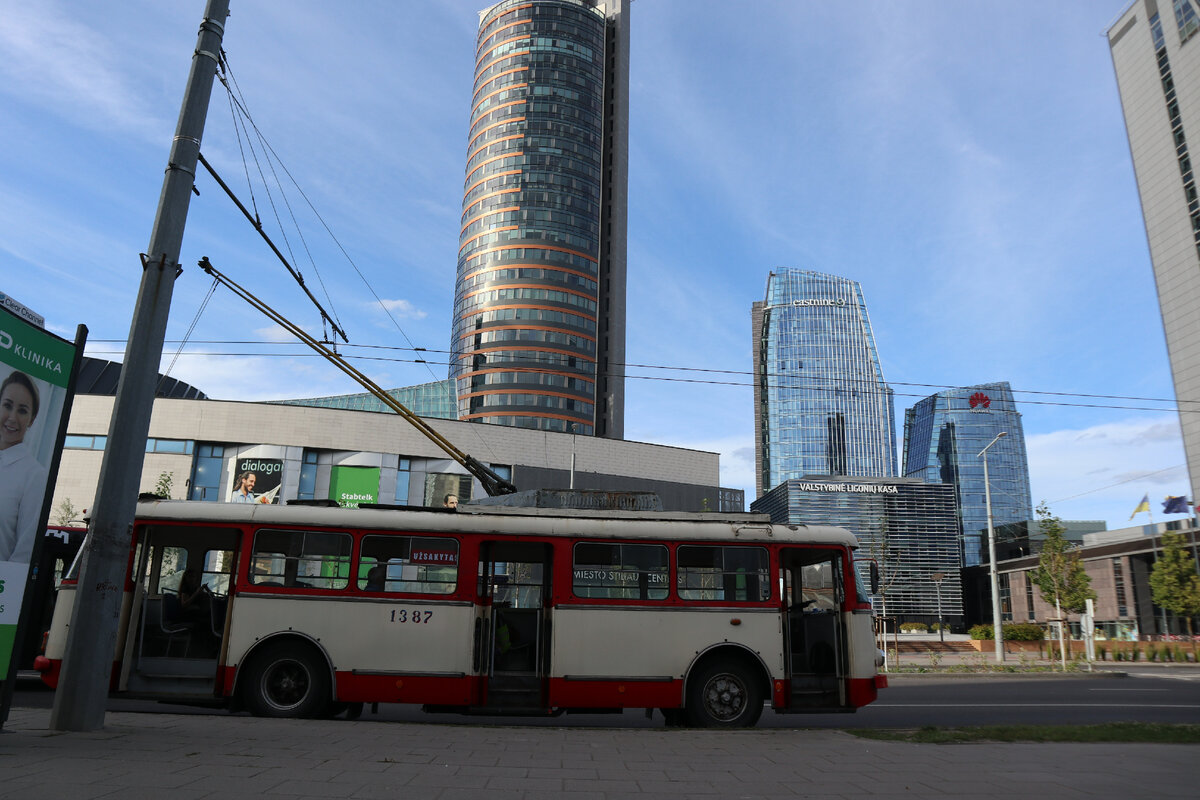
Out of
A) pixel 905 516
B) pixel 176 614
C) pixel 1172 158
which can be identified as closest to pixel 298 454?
pixel 176 614

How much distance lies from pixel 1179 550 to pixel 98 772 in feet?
189

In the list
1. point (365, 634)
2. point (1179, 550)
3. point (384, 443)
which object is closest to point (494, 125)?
point (384, 443)

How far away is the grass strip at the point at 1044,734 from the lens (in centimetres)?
991

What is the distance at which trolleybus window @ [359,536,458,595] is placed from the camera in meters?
11.5

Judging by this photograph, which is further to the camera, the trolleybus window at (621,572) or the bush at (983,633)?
the bush at (983,633)

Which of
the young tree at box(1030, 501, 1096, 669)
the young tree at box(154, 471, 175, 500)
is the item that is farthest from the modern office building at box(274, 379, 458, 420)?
the young tree at box(1030, 501, 1096, 669)

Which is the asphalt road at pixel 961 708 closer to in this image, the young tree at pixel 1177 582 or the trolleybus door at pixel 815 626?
the trolleybus door at pixel 815 626

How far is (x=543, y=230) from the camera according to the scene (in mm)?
124812

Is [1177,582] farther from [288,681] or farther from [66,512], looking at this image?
[66,512]

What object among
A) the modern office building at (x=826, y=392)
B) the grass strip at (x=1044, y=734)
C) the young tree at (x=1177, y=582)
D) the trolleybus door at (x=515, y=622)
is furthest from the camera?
the modern office building at (x=826, y=392)

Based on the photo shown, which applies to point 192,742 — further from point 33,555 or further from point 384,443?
point 384,443

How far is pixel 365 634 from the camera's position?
36.8 feet

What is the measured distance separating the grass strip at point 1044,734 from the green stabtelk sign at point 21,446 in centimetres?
993

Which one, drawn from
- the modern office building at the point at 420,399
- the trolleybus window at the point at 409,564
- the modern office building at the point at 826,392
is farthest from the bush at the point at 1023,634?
the modern office building at the point at 826,392
